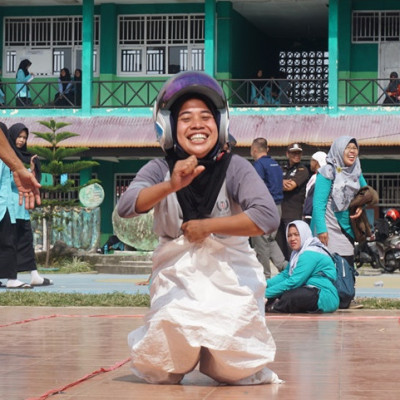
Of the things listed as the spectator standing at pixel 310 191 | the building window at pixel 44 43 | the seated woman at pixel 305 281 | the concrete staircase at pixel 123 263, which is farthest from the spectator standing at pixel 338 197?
the building window at pixel 44 43

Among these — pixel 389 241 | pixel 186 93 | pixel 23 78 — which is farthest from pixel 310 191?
pixel 23 78

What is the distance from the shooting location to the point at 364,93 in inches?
1056

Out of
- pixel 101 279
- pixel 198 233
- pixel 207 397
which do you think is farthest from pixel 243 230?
pixel 101 279

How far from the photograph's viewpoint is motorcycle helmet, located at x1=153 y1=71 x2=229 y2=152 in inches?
208

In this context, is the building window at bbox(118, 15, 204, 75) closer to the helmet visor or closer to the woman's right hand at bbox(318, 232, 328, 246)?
the woman's right hand at bbox(318, 232, 328, 246)

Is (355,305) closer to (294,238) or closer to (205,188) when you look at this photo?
(294,238)

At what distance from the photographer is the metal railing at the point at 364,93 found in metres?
25.2

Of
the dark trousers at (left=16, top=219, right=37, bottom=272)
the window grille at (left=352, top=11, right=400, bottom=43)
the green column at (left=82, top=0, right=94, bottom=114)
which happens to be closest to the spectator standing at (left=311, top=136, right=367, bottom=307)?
the dark trousers at (left=16, top=219, right=37, bottom=272)

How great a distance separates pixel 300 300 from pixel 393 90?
55.1 feet

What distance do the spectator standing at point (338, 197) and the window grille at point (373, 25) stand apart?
1706 cm

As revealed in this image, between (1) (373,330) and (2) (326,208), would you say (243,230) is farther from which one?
(2) (326,208)

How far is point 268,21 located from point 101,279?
1383 centimetres

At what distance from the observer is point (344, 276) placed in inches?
387

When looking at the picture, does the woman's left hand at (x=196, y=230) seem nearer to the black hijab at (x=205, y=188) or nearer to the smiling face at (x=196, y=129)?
the black hijab at (x=205, y=188)
